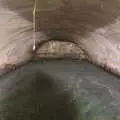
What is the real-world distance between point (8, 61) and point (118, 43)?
575 millimetres

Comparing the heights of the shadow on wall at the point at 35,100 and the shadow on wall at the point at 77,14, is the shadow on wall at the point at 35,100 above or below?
below

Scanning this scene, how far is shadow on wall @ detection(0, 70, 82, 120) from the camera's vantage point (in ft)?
4.20

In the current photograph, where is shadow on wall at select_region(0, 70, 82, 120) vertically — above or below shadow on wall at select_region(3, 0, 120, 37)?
below

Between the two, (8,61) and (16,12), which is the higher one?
(16,12)

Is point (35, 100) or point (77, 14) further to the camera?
point (77, 14)

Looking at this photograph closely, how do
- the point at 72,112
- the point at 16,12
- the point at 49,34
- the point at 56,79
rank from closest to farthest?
the point at 72,112
the point at 16,12
the point at 56,79
the point at 49,34

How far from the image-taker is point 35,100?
4.50 ft

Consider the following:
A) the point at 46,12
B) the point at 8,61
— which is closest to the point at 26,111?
the point at 8,61

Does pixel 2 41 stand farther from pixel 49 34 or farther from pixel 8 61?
pixel 49 34

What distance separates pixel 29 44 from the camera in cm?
162

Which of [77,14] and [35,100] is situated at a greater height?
[77,14]

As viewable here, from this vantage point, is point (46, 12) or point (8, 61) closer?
point (46, 12)

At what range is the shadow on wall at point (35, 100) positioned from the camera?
50.4 inches

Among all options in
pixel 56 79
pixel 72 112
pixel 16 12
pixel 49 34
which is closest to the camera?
pixel 72 112
